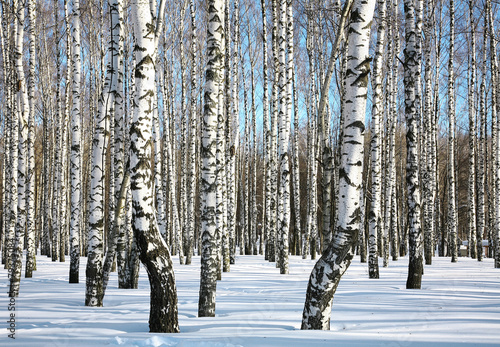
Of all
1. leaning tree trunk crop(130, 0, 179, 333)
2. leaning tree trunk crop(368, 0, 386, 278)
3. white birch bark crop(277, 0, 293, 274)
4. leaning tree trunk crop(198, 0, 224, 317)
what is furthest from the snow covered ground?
white birch bark crop(277, 0, 293, 274)

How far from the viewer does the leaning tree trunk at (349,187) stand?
13.6 feet

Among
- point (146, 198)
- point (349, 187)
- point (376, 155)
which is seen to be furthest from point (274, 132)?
point (146, 198)

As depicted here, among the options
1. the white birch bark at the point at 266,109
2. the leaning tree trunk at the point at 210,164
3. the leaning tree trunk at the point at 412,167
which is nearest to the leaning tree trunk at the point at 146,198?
the leaning tree trunk at the point at 210,164

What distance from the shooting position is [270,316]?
5180 mm

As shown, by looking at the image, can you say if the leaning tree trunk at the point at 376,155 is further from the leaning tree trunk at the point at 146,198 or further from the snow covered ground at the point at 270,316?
the leaning tree trunk at the point at 146,198

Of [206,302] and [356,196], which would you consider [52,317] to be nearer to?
[206,302]

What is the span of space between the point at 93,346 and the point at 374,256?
7.69 meters

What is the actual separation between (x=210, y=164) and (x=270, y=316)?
2157mm

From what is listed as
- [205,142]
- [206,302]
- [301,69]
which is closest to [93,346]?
[206,302]

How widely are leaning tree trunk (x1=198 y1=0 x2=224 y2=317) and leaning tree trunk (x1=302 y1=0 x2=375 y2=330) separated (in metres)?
1.58

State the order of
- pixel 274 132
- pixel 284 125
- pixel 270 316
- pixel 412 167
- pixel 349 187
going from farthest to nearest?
pixel 274 132
pixel 284 125
pixel 412 167
pixel 270 316
pixel 349 187

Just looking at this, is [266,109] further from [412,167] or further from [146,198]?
[146,198]

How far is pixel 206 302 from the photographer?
526 centimetres

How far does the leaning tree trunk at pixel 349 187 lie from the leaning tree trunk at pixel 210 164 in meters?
1.58
